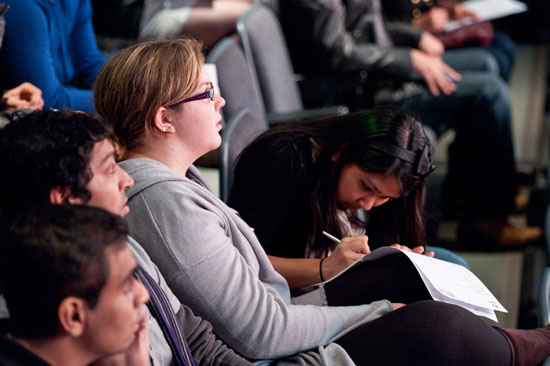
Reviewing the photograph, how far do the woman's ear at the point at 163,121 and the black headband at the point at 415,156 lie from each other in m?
0.51

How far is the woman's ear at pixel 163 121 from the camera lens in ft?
4.09

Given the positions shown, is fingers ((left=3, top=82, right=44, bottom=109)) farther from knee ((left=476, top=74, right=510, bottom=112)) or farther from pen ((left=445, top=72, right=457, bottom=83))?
knee ((left=476, top=74, right=510, bottom=112))

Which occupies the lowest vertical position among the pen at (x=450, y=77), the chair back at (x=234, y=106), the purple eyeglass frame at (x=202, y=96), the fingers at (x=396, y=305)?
the fingers at (x=396, y=305)

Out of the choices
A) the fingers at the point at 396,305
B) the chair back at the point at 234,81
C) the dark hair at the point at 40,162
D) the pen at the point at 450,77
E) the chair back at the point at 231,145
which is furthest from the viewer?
the pen at the point at 450,77

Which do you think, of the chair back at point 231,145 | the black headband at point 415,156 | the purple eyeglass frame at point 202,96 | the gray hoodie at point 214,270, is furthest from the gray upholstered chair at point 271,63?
the gray hoodie at point 214,270

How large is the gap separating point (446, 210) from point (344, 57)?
36.5 inches

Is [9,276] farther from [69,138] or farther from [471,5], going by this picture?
[471,5]

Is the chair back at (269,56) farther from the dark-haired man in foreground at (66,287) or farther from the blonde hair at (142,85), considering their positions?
the dark-haired man in foreground at (66,287)

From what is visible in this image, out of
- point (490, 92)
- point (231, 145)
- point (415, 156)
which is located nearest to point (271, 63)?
point (231, 145)

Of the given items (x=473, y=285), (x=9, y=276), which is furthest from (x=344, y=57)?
(x=9, y=276)

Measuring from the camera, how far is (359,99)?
2.94 meters

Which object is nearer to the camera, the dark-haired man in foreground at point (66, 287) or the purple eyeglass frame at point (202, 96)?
the dark-haired man in foreground at point (66, 287)

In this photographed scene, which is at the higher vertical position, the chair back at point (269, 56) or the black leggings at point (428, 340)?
the chair back at point (269, 56)

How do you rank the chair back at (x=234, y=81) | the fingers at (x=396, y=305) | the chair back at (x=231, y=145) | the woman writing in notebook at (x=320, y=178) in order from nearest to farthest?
→ the fingers at (x=396, y=305) < the woman writing in notebook at (x=320, y=178) < the chair back at (x=231, y=145) < the chair back at (x=234, y=81)
